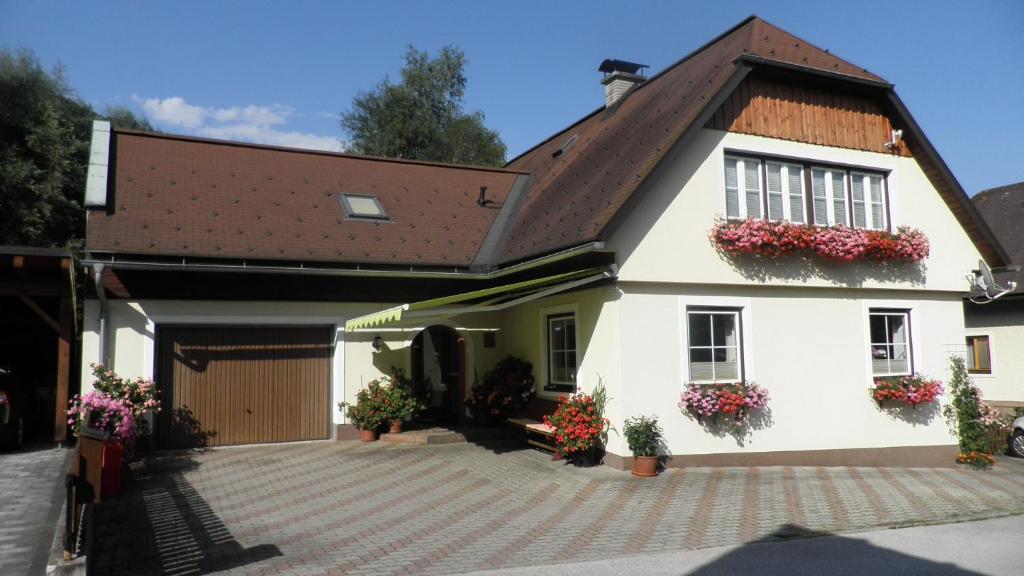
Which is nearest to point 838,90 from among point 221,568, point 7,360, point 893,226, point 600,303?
point 893,226

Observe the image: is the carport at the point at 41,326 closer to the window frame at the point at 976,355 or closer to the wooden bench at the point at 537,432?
the wooden bench at the point at 537,432

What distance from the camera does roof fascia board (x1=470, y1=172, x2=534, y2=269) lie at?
45.7 ft

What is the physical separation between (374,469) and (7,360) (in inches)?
408

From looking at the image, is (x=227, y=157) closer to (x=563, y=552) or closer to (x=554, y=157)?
(x=554, y=157)

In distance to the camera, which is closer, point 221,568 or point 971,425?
point 221,568

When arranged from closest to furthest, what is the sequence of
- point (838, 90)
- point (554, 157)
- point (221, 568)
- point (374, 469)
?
1. point (221, 568)
2. point (374, 469)
3. point (838, 90)
4. point (554, 157)

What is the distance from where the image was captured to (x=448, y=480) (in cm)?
1009

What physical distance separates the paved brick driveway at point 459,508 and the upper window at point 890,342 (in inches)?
69.3

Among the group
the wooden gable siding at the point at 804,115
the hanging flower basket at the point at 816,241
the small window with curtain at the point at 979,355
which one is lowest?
the small window with curtain at the point at 979,355

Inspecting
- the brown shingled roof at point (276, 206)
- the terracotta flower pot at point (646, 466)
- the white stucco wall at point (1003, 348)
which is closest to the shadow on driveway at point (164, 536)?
the brown shingled roof at point (276, 206)

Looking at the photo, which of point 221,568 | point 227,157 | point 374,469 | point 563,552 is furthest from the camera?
point 227,157

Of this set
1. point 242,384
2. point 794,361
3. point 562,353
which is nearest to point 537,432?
point 562,353

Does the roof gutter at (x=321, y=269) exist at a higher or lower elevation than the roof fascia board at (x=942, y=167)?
lower

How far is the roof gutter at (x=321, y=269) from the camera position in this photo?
11.0 m
